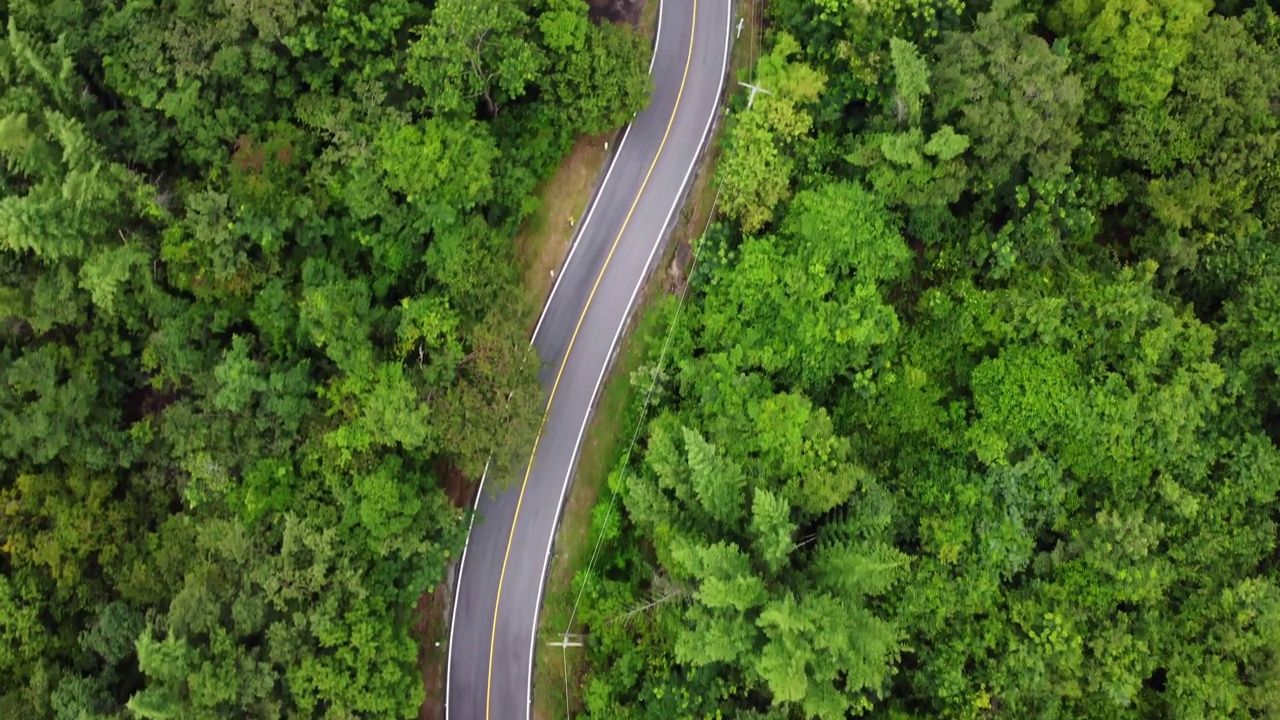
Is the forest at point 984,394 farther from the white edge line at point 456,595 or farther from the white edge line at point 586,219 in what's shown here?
the white edge line at point 456,595

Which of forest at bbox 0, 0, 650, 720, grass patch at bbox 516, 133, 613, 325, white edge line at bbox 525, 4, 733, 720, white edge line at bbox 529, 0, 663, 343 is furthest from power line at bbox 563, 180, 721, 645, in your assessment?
grass patch at bbox 516, 133, 613, 325

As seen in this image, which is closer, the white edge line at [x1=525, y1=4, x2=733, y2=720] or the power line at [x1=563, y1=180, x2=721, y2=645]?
the power line at [x1=563, y1=180, x2=721, y2=645]

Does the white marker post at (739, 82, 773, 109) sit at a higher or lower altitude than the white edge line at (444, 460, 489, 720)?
higher

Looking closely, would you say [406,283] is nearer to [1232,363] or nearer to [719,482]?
[719,482]

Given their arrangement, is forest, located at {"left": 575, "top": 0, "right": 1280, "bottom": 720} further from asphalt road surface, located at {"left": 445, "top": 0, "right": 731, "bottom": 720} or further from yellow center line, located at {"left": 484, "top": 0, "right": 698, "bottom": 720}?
yellow center line, located at {"left": 484, "top": 0, "right": 698, "bottom": 720}

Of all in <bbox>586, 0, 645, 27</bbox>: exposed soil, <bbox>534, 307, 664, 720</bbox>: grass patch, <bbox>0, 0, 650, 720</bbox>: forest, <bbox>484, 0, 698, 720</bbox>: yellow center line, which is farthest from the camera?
<bbox>586, 0, 645, 27</bbox>: exposed soil

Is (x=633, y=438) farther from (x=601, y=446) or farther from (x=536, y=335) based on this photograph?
(x=536, y=335)
